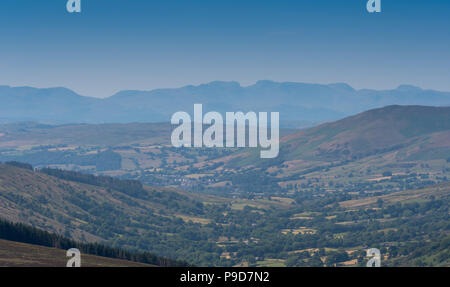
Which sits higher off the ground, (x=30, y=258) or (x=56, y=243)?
(x=30, y=258)

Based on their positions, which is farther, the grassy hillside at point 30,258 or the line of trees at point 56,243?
the line of trees at point 56,243

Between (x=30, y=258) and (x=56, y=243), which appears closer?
(x=30, y=258)

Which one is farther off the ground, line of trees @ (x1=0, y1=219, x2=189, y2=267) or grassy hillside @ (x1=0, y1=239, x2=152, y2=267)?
grassy hillside @ (x1=0, y1=239, x2=152, y2=267)

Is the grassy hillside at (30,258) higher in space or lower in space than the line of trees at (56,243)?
higher

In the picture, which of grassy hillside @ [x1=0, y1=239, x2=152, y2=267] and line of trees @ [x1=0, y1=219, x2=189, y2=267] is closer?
grassy hillside @ [x1=0, y1=239, x2=152, y2=267]
